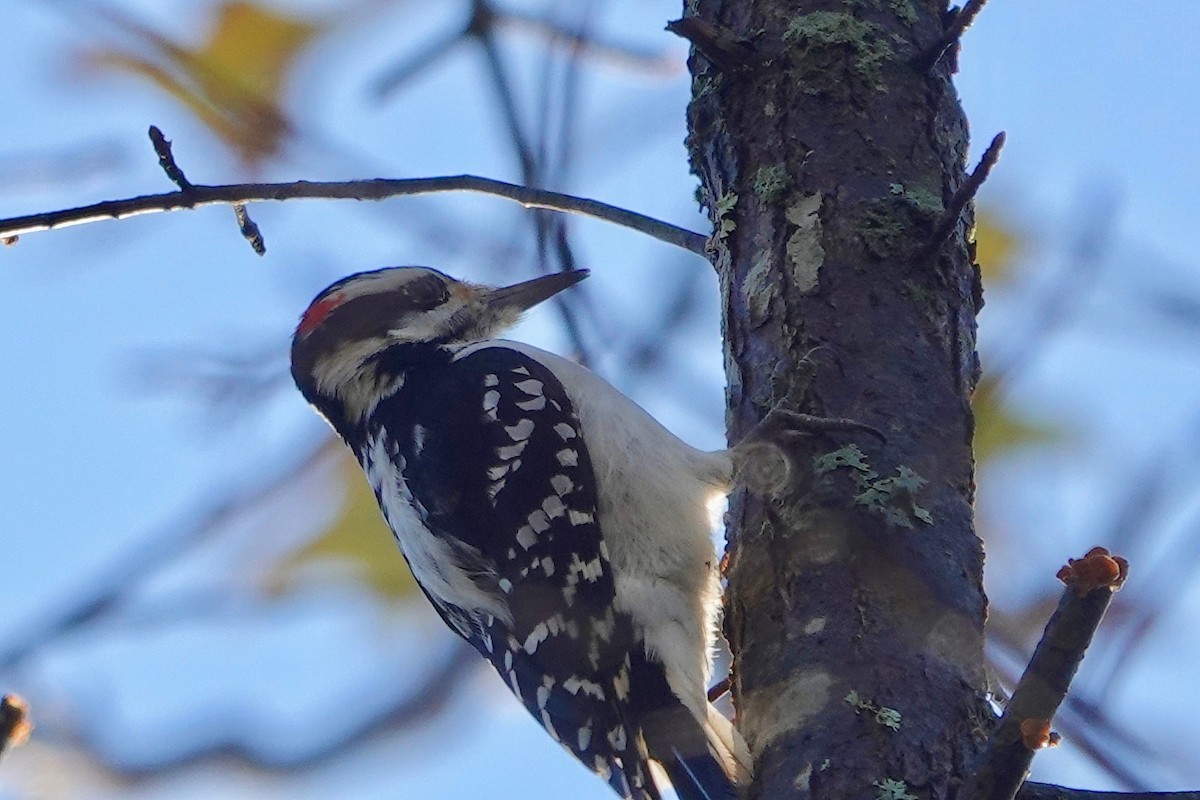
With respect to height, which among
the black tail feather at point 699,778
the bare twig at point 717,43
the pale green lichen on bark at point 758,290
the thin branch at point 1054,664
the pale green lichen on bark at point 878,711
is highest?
the bare twig at point 717,43

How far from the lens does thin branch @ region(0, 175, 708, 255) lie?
9.06 feet

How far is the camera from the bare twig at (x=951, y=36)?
2902 millimetres

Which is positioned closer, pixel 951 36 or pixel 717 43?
pixel 951 36

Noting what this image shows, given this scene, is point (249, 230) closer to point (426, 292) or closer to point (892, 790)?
point (426, 292)

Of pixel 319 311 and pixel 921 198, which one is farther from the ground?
pixel 319 311

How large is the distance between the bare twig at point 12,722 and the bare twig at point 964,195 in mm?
Result: 1772

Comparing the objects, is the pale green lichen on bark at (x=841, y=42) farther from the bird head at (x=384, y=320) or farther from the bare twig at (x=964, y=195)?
the bird head at (x=384, y=320)

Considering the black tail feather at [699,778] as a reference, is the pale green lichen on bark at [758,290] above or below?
above

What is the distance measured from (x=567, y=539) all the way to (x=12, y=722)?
2040 millimetres

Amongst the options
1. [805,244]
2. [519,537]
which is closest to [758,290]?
[805,244]

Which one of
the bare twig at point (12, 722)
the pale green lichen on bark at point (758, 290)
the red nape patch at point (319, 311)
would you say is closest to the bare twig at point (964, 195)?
the pale green lichen on bark at point (758, 290)

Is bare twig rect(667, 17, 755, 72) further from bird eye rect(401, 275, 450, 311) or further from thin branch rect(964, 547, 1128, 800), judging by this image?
thin branch rect(964, 547, 1128, 800)

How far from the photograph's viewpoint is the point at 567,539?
3.24 m

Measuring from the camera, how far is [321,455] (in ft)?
14.6
